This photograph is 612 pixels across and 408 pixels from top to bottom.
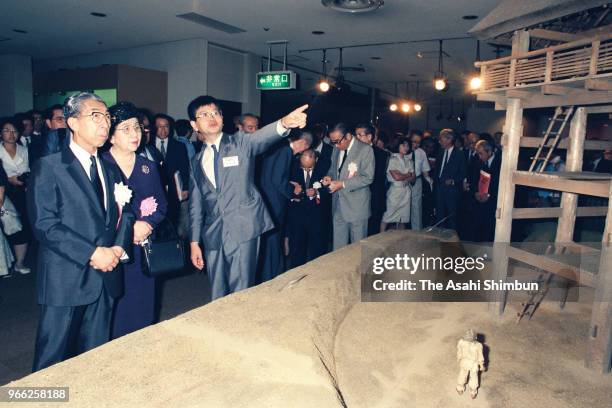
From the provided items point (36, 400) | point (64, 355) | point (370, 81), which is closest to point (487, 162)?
point (64, 355)

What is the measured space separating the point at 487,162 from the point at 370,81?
37.0 ft

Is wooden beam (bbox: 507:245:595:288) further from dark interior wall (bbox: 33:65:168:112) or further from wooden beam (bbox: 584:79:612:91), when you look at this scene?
dark interior wall (bbox: 33:65:168:112)

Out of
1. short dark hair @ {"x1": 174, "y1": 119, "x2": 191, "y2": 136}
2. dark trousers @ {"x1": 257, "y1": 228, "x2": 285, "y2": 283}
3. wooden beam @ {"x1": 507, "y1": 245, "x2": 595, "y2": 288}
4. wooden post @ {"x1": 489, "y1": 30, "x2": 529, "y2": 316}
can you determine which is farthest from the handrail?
short dark hair @ {"x1": 174, "y1": 119, "x2": 191, "y2": 136}

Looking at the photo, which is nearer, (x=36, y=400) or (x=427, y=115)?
(x=36, y=400)

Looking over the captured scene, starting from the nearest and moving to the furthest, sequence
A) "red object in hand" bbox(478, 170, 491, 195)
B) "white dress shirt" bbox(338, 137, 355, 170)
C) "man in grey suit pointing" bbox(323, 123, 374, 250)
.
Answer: "man in grey suit pointing" bbox(323, 123, 374, 250) → "white dress shirt" bbox(338, 137, 355, 170) → "red object in hand" bbox(478, 170, 491, 195)

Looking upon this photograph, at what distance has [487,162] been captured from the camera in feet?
19.5

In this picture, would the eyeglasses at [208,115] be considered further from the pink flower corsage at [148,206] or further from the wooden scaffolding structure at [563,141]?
the wooden scaffolding structure at [563,141]

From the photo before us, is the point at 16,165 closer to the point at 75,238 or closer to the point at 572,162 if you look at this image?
the point at 75,238

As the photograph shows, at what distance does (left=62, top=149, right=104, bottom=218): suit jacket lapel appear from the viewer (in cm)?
223

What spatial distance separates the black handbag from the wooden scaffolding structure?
7.43ft

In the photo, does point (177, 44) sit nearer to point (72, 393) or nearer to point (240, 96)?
point (240, 96)

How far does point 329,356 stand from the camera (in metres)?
1.99

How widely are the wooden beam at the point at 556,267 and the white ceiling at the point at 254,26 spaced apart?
4973mm

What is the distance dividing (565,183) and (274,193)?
2579mm
